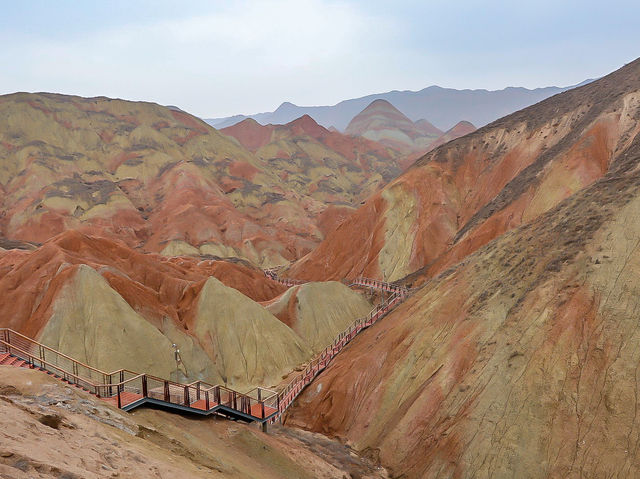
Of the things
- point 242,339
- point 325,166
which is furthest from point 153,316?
point 325,166

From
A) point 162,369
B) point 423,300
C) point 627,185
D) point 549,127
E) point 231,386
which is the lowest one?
point 231,386

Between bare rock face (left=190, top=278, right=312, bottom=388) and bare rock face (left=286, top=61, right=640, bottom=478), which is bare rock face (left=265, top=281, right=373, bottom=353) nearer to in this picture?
bare rock face (left=190, top=278, right=312, bottom=388)

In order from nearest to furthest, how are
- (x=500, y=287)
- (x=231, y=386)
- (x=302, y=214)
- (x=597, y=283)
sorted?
(x=597, y=283) → (x=500, y=287) → (x=231, y=386) → (x=302, y=214)

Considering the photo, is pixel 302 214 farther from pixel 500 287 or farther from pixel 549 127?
pixel 500 287

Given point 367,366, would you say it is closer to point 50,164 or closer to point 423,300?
point 423,300

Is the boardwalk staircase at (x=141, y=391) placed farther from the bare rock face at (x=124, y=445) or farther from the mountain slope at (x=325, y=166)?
the mountain slope at (x=325, y=166)

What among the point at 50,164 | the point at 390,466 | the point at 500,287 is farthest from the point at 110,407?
the point at 50,164

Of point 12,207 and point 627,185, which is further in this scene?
point 12,207

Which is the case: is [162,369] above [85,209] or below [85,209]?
below

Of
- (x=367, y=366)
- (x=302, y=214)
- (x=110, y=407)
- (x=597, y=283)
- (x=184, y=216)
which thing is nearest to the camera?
(x=110, y=407)
